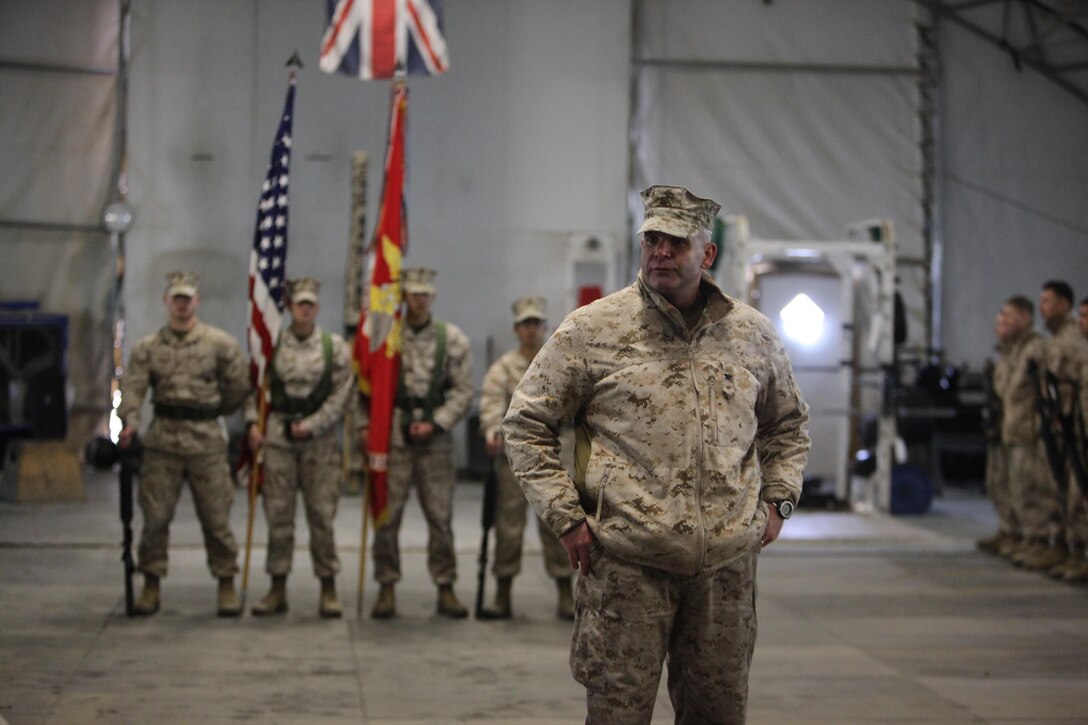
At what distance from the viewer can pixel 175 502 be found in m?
7.85

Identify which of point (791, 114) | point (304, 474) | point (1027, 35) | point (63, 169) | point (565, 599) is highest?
point (1027, 35)

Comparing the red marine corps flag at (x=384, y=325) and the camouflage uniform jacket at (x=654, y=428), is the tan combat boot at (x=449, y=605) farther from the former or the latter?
the camouflage uniform jacket at (x=654, y=428)

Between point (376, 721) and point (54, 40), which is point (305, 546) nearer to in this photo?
point (376, 721)

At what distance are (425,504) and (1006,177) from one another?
1082 centimetres

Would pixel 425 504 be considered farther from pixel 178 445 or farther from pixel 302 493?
pixel 178 445

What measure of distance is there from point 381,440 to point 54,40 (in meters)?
9.05

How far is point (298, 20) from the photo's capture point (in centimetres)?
1451

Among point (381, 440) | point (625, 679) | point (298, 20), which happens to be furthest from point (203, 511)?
point (298, 20)

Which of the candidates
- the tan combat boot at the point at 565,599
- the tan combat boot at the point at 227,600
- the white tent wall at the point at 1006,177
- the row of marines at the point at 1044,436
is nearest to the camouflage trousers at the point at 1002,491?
the row of marines at the point at 1044,436

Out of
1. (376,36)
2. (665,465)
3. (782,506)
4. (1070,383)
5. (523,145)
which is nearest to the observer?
(665,465)

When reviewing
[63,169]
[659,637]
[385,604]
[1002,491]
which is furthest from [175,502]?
[63,169]

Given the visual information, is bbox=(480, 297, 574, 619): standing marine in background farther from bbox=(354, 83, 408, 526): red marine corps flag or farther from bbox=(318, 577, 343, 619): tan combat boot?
bbox=(318, 577, 343, 619): tan combat boot

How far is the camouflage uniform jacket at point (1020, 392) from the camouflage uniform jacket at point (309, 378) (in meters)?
5.03

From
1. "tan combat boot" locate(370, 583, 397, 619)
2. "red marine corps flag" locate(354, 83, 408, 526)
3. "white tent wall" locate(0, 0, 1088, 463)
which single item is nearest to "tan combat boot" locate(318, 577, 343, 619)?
"tan combat boot" locate(370, 583, 397, 619)
